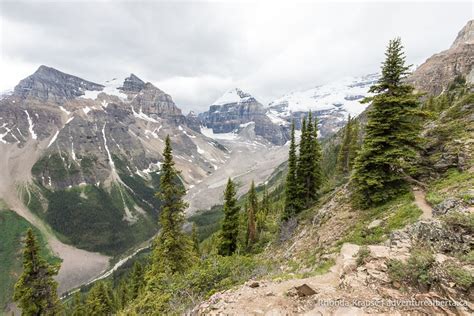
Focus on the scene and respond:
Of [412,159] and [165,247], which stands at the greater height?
[412,159]

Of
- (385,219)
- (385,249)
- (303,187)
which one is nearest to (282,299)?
(385,249)

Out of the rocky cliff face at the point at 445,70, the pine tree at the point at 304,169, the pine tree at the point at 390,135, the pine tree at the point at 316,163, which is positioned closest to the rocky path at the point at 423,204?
the pine tree at the point at 390,135

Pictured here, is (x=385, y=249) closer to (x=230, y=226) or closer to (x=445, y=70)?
(x=230, y=226)

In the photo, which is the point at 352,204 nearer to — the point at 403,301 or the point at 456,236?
the point at 456,236

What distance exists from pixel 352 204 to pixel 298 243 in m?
5.67

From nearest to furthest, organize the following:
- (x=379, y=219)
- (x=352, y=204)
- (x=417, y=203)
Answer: (x=417, y=203)
(x=379, y=219)
(x=352, y=204)

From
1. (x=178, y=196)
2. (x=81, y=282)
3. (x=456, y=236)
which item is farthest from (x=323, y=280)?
(x=81, y=282)

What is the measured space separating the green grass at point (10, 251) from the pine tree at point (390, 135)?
146435mm

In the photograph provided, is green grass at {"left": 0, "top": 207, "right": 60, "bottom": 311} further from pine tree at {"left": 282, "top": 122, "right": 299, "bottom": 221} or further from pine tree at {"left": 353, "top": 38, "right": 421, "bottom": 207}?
pine tree at {"left": 353, "top": 38, "right": 421, "bottom": 207}

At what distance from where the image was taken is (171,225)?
2178cm

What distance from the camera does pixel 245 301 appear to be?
346 inches

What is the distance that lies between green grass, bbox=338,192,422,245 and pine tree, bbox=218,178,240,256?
20368mm

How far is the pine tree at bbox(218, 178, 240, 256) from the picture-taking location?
33438 millimetres

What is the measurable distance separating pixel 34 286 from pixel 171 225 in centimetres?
1376
